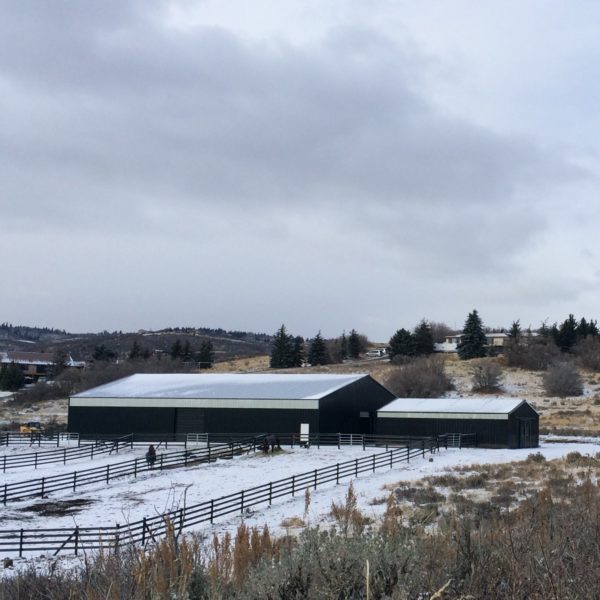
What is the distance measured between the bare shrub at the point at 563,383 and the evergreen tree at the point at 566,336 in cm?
2818

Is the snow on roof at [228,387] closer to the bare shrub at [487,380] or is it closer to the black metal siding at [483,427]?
Answer: the black metal siding at [483,427]

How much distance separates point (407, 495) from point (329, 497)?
313 centimetres

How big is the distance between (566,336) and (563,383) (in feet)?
103

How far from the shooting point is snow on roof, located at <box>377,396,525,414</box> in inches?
1970

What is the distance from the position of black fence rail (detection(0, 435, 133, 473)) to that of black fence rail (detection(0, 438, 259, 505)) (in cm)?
485

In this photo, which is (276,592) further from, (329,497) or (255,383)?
(255,383)

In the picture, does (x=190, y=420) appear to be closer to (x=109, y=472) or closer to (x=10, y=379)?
(x=109, y=472)

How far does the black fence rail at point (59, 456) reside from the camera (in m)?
40.5

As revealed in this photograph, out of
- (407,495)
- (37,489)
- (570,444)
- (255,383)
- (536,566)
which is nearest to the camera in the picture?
(536,566)

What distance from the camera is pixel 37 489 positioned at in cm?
3114

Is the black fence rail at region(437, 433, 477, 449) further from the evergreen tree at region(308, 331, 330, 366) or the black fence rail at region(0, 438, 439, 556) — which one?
the evergreen tree at region(308, 331, 330, 366)

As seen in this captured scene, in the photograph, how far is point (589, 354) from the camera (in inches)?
3743

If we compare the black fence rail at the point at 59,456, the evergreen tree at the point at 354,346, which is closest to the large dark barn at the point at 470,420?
the black fence rail at the point at 59,456

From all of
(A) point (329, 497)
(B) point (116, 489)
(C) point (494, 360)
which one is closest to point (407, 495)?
(A) point (329, 497)
